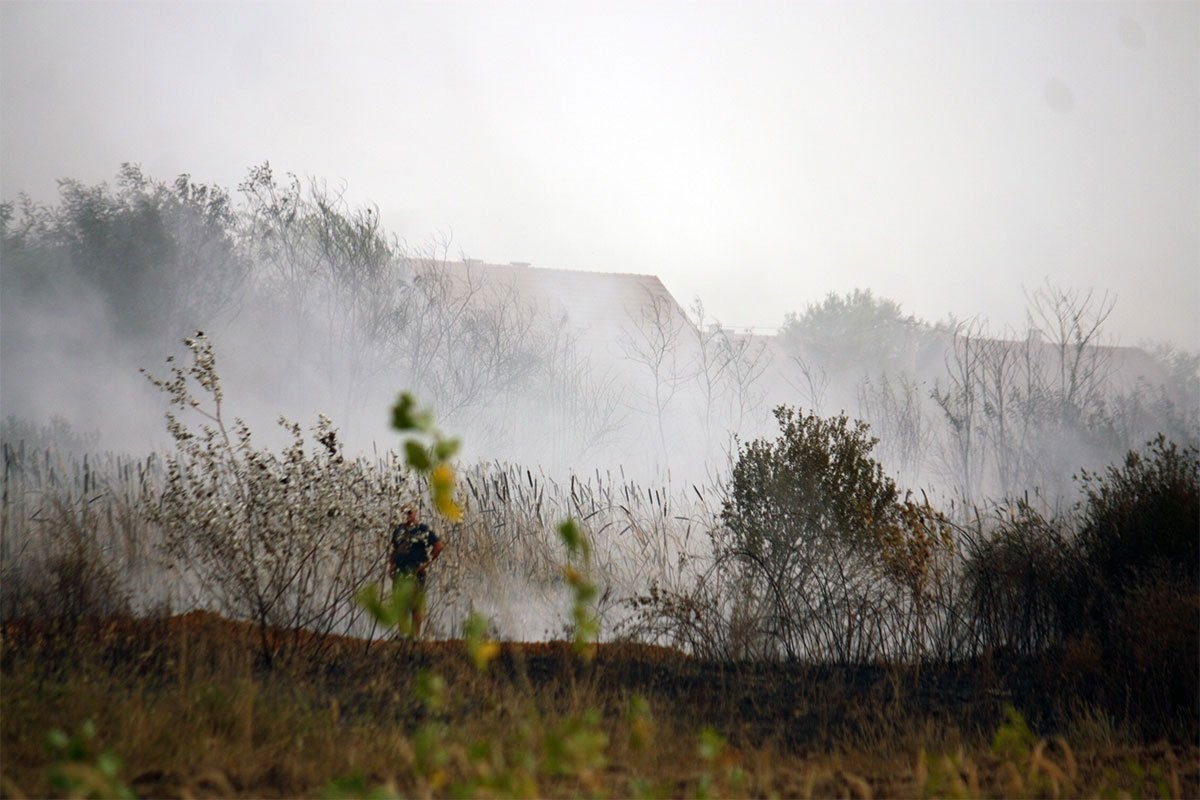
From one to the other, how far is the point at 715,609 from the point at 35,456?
609cm

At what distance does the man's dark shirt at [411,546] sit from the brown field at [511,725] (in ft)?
1.68

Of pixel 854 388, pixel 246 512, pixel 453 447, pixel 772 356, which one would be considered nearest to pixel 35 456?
pixel 246 512

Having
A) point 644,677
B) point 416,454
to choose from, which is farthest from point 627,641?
point 416,454

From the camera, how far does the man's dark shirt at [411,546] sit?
6.12 meters

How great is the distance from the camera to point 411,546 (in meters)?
6.21

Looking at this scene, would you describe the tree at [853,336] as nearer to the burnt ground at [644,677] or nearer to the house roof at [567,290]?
the house roof at [567,290]

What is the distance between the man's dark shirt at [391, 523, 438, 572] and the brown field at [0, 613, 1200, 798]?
0.51m

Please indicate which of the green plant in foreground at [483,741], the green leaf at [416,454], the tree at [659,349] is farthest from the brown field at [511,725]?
the tree at [659,349]

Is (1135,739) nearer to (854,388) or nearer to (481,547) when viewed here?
(481,547)

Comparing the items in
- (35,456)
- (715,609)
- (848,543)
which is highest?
(35,456)

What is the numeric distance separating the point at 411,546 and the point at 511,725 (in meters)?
2.07

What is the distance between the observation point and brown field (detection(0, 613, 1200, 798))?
3.28m

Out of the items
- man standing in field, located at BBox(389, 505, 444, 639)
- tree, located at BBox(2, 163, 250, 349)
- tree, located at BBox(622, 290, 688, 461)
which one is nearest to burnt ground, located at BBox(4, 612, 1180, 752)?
man standing in field, located at BBox(389, 505, 444, 639)

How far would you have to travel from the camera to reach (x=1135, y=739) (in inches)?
197
